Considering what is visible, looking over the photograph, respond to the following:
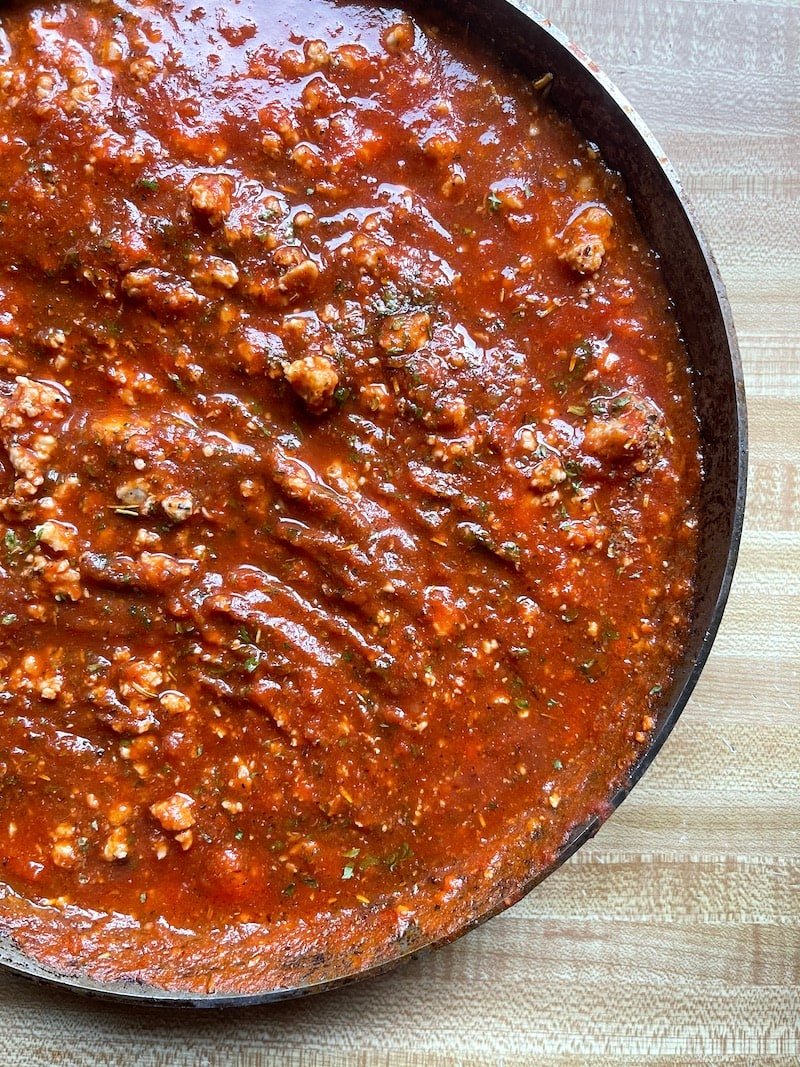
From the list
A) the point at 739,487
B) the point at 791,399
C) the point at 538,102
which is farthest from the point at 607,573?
the point at 538,102

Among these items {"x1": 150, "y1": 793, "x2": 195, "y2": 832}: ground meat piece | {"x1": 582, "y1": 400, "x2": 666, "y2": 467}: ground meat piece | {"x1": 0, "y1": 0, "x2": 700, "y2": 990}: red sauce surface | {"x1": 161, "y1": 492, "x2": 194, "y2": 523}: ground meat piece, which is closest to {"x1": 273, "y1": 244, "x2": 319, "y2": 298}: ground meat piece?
{"x1": 0, "y1": 0, "x2": 700, "y2": 990}: red sauce surface

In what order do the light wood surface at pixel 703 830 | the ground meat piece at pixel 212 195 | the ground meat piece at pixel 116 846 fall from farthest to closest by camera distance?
the light wood surface at pixel 703 830, the ground meat piece at pixel 116 846, the ground meat piece at pixel 212 195

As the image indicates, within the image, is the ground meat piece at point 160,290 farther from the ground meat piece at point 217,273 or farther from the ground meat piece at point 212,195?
the ground meat piece at point 212,195

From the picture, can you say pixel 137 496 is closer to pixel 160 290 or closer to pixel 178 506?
pixel 178 506

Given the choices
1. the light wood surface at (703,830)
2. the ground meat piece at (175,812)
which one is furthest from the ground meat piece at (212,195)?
the ground meat piece at (175,812)

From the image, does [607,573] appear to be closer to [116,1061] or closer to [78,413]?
[78,413]

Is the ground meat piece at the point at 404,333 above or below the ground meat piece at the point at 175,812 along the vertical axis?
above
